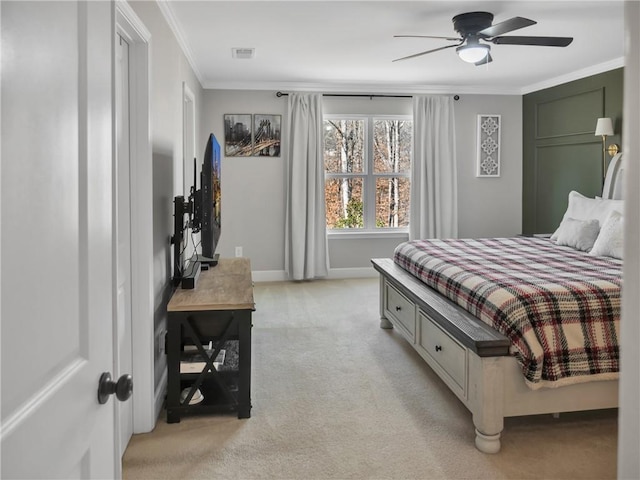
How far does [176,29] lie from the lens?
12.2 ft

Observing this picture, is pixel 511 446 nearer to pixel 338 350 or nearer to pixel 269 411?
pixel 269 411

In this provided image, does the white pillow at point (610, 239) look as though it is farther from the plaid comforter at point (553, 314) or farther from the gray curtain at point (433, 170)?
the gray curtain at point (433, 170)

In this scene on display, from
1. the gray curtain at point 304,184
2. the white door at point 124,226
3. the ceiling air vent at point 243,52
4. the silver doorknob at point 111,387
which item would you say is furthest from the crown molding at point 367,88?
the silver doorknob at point 111,387

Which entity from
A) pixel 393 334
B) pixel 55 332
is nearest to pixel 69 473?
pixel 55 332

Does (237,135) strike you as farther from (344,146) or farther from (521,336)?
(521,336)

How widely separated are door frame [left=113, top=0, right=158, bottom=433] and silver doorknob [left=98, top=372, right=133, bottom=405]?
1509mm

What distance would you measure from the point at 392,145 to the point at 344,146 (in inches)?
24.4

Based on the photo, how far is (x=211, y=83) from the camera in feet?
19.3

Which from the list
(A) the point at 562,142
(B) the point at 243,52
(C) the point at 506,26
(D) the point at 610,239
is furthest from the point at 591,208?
(B) the point at 243,52

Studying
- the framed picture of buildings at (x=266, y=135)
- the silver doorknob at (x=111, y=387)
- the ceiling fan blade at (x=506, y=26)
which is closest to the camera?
the silver doorknob at (x=111, y=387)

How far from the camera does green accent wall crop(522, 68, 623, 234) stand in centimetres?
525

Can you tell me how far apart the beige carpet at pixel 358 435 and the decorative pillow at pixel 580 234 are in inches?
63.9

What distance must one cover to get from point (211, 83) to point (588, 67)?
13.3 feet

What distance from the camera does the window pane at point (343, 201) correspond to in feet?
21.3
